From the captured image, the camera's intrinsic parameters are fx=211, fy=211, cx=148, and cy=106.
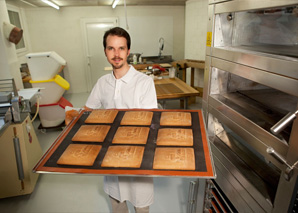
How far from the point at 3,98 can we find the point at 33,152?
0.85 m

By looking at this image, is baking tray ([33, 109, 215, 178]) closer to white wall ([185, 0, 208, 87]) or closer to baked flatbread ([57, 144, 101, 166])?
baked flatbread ([57, 144, 101, 166])

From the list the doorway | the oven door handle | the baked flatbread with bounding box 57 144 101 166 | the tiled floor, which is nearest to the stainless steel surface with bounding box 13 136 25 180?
the tiled floor

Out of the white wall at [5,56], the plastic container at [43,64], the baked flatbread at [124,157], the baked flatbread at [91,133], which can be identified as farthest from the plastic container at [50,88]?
the baked flatbread at [124,157]

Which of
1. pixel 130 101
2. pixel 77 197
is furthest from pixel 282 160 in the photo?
pixel 77 197

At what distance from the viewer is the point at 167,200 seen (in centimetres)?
220

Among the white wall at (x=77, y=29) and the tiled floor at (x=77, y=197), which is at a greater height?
the white wall at (x=77, y=29)

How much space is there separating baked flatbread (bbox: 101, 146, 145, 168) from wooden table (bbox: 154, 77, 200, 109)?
72.8 inches

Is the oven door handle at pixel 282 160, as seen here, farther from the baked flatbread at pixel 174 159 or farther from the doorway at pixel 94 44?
the doorway at pixel 94 44

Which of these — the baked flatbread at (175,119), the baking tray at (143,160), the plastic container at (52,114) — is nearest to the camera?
the baking tray at (143,160)

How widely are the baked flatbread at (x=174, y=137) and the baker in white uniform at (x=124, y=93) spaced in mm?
361

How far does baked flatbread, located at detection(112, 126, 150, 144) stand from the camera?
1157 millimetres

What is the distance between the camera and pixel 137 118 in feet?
4.42

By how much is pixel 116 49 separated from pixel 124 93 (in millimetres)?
309

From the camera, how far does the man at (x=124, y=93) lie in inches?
55.4
